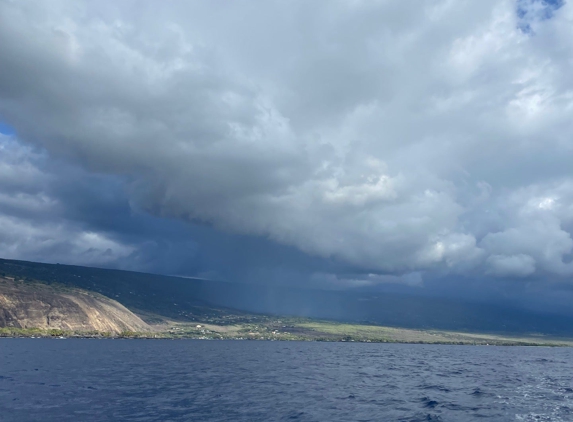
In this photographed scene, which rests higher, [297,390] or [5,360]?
[297,390]

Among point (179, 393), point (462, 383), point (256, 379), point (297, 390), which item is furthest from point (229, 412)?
point (462, 383)

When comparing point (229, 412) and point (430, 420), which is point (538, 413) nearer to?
point (430, 420)

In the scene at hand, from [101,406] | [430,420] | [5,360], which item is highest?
[430,420]

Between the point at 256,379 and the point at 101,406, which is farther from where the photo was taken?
the point at 256,379

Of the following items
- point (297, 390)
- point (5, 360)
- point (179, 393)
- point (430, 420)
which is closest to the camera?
point (430, 420)

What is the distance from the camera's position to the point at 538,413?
6425 centimetres

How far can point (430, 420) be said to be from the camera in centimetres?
5694

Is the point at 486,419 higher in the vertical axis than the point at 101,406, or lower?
higher

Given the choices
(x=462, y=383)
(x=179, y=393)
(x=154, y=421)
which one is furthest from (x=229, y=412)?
(x=462, y=383)

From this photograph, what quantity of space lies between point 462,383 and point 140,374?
7161cm

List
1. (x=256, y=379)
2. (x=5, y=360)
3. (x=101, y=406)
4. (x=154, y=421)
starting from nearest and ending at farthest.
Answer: (x=154, y=421) < (x=101, y=406) < (x=256, y=379) < (x=5, y=360)

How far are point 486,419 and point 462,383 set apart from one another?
43.6 meters

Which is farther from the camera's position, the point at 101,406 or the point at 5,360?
the point at 5,360

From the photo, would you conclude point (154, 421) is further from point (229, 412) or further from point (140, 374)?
point (140, 374)
